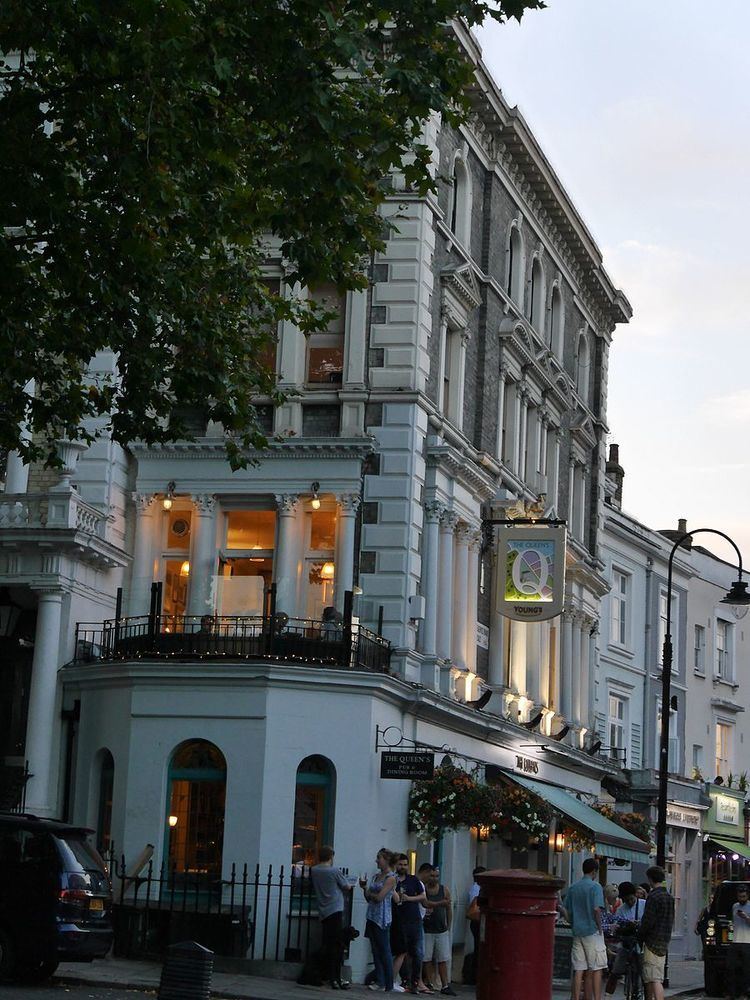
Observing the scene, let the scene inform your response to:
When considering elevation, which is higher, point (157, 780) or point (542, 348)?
point (542, 348)

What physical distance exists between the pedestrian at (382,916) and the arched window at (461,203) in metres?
14.0

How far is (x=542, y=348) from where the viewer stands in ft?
135

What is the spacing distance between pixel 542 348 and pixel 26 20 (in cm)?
2466

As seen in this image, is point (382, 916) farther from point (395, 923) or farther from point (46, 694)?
point (46, 694)

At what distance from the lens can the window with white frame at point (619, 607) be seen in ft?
174

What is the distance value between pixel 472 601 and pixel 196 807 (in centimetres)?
887

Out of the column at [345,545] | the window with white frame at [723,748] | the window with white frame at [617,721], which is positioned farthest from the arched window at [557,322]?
the window with white frame at [723,748]

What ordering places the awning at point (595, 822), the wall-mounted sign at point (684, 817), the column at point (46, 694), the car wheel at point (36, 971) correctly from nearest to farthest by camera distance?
1. the car wheel at point (36, 971)
2. the column at point (46, 694)
3. the awning at point (595, 822)
4. the wall-mounted sign at point (684, 817)

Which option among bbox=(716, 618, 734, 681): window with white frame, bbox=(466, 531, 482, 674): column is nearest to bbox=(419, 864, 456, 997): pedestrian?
bbox=(466, 531, 482, 674): column

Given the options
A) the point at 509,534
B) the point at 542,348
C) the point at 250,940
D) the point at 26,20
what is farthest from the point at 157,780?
the point at 542,348

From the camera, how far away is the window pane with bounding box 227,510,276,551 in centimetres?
3180

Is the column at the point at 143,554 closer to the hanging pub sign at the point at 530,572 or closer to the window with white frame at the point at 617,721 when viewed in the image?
the hanging pub sign at the point at 530,572

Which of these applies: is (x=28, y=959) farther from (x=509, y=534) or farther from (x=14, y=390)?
(x=509, y=534)

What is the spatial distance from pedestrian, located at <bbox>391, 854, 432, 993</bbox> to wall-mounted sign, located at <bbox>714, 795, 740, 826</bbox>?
103 ft
